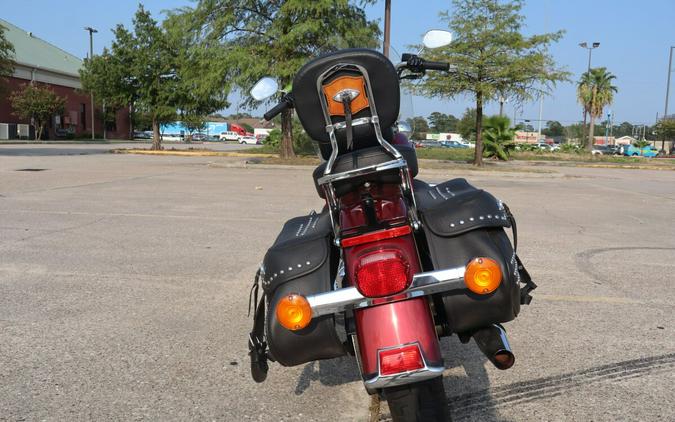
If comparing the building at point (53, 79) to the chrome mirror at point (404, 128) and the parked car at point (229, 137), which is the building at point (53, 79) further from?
the chrome mirror at point (404, 128)

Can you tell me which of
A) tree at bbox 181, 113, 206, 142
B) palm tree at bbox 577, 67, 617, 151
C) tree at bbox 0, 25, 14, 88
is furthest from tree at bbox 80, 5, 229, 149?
palm tree at bbox 577, 67, 617, 151

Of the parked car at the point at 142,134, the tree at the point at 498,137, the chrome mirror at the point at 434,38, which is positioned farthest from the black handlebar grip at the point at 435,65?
the parked car at the point at 142,134

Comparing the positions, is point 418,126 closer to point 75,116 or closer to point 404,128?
point 404,128

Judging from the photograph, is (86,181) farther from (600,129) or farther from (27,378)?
(600,129)

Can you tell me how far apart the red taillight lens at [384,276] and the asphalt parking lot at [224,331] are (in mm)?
1033

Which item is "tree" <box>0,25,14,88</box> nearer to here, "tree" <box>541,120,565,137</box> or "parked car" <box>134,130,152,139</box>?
"parked car" <box>134,130,152,139</box>

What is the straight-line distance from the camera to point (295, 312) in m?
2.12

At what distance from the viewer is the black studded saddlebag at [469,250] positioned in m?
2.29

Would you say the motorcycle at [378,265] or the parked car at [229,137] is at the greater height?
the parked car at [229,137]

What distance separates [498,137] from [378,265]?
109 ft

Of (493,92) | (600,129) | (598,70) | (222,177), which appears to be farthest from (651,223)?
(600,129)

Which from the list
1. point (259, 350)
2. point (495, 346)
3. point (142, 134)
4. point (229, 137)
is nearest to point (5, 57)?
point (259, 350)

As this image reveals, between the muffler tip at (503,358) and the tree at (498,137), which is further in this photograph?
the tree at (498,137)

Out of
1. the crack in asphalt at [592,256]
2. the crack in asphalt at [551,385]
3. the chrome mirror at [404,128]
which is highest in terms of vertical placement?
the chrome mirror at [404,128]
